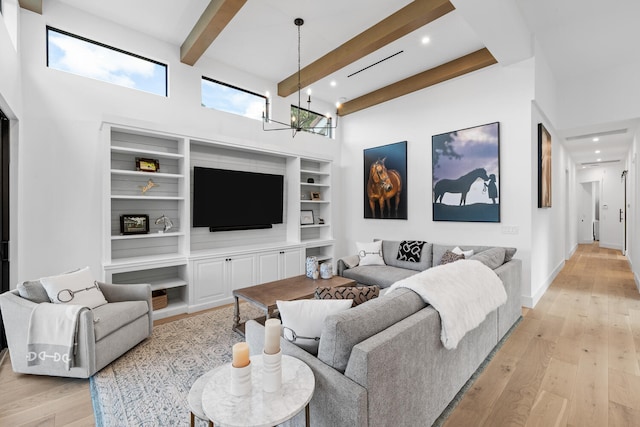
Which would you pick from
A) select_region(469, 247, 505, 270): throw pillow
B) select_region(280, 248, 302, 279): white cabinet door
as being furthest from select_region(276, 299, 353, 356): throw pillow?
select_region(280, 248, 302, 279): white cabinet door

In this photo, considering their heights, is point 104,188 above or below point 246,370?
above

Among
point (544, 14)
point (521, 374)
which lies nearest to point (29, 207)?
point (521, 374)

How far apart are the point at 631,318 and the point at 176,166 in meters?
5.98

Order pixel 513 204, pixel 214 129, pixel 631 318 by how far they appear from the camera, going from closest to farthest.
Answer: pixel 631 318 < pixel 513 204 < pixel 214 129

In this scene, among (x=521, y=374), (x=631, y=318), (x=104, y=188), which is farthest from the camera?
(x=631, y=318)

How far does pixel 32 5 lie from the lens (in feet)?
9.70

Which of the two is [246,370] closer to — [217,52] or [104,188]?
[104,188]

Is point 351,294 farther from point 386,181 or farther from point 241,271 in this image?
point 386,181

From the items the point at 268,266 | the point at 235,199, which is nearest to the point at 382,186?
the point at 268,266

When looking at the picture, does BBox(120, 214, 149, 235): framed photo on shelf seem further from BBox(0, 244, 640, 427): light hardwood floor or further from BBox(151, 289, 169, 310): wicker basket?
BBox(0, 244, 640, 427): light hardwood floor

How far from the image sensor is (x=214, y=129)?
4.36 m

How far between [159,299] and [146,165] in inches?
66.1

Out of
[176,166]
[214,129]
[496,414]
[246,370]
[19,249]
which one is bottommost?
[496,414]

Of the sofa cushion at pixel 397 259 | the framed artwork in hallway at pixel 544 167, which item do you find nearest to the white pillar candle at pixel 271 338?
the sofa cushion at pixel 397 259
